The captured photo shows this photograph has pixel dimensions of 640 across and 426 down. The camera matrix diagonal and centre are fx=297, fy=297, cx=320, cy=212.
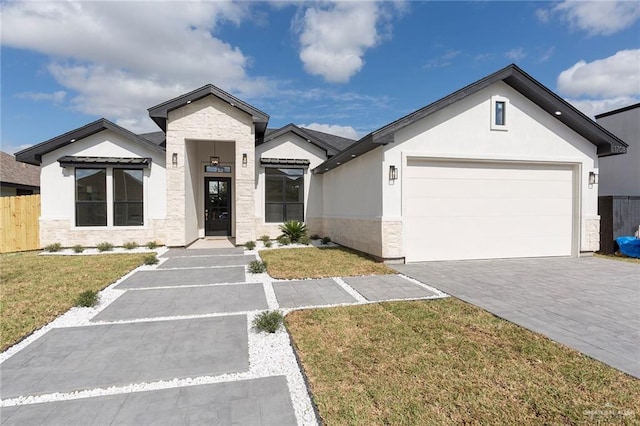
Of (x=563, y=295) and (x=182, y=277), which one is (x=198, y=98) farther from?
(x=563, y=295)

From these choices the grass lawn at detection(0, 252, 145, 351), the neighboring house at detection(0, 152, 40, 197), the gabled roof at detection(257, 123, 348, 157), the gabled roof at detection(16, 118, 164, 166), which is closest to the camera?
the grass lawn at detection(0, 252, 145, 351)

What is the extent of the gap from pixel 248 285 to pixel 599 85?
63.8 ft

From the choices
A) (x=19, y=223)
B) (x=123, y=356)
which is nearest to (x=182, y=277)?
(x=123, y=356)

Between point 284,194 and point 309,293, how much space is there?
908cm

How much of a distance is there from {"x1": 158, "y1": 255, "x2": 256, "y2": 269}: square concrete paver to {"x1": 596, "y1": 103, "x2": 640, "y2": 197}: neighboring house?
Answer: 16325 millimetres

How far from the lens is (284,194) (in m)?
14.4

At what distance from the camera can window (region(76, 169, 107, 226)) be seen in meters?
12.0

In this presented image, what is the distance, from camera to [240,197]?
486 inches

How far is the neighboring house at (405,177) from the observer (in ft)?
28.6

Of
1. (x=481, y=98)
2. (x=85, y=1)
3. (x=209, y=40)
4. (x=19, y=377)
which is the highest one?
(x=209, y=40)

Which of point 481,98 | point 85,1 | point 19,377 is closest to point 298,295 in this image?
point 19,377

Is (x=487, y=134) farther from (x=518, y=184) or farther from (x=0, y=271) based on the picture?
(x=0, y=271)

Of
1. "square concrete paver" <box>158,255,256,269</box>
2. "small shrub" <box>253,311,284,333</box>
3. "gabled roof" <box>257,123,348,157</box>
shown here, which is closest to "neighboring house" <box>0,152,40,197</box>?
"square concrete paver" <box>158,255,256,269</box>

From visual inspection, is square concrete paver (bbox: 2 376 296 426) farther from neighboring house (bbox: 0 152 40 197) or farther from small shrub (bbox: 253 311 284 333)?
neighboring house (bbox: 0 152 40 197)
